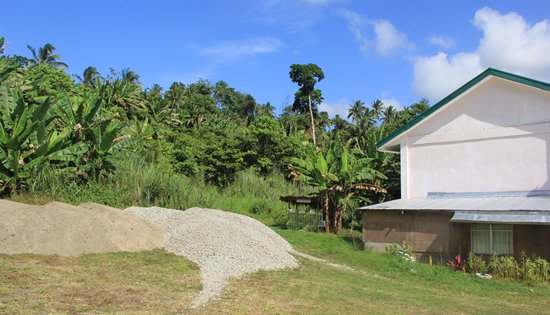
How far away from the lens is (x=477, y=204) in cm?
1734

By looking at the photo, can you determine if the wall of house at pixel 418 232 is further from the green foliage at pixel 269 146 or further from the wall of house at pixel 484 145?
the green foliage at pixel 269 146

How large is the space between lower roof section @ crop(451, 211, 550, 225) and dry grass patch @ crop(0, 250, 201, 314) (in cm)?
868

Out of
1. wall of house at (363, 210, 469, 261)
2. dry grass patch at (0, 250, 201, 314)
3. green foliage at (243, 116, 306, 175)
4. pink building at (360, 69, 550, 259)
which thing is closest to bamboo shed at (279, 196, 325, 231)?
pink building at (360, 69, 550, 259)

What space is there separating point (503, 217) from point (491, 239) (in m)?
1.47

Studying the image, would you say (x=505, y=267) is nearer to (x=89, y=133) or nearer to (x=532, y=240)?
(x=532, y=240)

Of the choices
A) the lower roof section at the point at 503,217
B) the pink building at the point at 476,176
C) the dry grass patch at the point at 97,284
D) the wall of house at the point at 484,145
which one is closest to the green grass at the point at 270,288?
the dry grass patch at the point at 97,284

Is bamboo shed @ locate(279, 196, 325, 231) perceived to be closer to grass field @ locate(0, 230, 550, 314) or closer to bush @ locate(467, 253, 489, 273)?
grass field @ locate(0, 230, 550, 314)

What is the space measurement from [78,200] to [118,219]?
6.54 m

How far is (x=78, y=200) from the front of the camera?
66.6 feet

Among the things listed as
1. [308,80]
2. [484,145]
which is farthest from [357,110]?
[484,145]

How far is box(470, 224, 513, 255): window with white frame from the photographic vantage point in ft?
53.3

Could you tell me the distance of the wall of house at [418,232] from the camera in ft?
55.2

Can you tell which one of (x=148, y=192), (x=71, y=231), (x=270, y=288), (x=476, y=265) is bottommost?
(x=270, y=288)

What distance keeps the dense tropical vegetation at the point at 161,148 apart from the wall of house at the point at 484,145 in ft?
10.4
